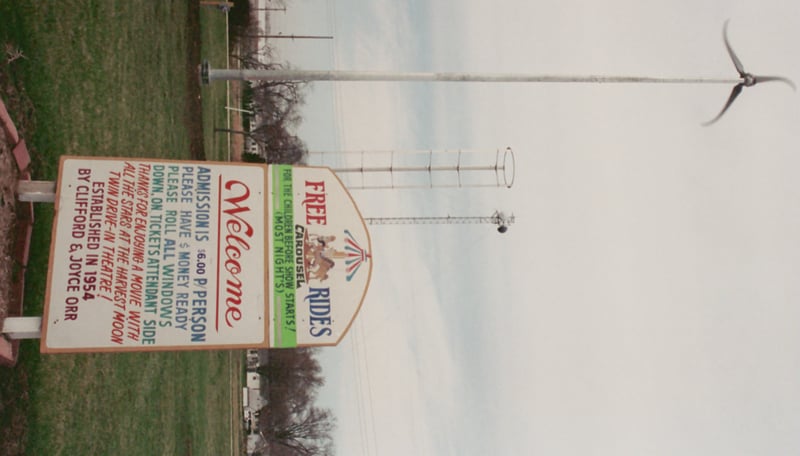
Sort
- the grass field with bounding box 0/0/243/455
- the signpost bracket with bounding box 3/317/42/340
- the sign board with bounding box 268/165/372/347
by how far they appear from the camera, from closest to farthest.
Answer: the signpost bracket with bounding box 3/317/42/340 → the sign board with bounding box 268/165/372/347 → the grass field with bounding box 0/0/243/455

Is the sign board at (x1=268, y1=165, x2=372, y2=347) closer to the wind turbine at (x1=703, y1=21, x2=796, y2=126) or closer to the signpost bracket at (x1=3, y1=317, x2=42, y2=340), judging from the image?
the signpost bracket at (x1=3, y1=317, x2=42, y2=340)

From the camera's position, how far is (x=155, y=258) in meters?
7.52

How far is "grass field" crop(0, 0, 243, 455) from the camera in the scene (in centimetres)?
946

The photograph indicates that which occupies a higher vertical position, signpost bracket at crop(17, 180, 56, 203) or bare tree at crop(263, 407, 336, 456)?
signpost bracket at crop(17, 180, 56, 203)

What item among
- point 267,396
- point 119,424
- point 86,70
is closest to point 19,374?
point 119,424

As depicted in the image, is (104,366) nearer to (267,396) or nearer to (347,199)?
(347,199)

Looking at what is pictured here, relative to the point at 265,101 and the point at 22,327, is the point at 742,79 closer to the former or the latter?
the point at 22,327

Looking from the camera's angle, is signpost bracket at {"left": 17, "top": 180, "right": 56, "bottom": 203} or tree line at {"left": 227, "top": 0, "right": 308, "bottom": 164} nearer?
signpost bracket at {"left": 17, "top": 180, "right": 56, "bottom": 203}

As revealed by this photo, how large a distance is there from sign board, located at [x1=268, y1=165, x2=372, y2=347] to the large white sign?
26 centimetres

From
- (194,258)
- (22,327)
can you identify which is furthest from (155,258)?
(22,327)

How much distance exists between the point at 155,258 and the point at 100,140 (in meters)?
6.38

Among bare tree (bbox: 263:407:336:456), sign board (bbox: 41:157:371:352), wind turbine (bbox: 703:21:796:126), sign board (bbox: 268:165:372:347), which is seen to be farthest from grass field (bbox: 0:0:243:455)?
bare tree (bbox: 263:407:336:456)

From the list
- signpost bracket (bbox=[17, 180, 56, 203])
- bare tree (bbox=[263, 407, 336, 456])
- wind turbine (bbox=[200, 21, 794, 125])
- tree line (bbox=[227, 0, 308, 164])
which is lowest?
→ bare tree (bbox=[263, 407, 336, 456])

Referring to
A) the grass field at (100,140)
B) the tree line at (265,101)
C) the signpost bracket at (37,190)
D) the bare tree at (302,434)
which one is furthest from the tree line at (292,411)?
the signpost bracket at (37,190)
